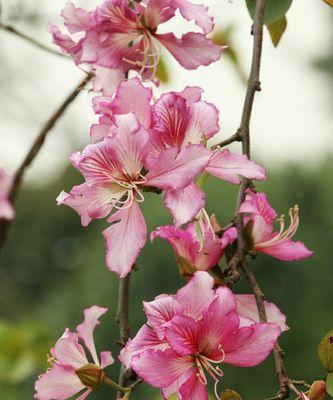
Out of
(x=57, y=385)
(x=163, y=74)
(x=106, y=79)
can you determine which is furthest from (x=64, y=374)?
(x=163, y=74)

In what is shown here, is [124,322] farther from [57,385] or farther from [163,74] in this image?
[163,74]

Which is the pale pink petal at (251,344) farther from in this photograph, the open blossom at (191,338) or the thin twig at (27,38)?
the thin twig at (27,38)

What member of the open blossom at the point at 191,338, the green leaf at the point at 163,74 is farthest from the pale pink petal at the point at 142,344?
the green leaf at the point at 163,74

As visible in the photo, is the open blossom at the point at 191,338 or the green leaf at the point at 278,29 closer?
the open blossom at the point at 191,338

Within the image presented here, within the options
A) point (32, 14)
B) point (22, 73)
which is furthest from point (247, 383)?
point (32, 14)

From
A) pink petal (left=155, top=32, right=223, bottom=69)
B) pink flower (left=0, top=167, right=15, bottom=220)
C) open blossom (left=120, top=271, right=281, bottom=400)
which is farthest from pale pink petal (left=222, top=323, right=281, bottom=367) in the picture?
pink flower (left=0, top=167, right=15, bottom=220)
